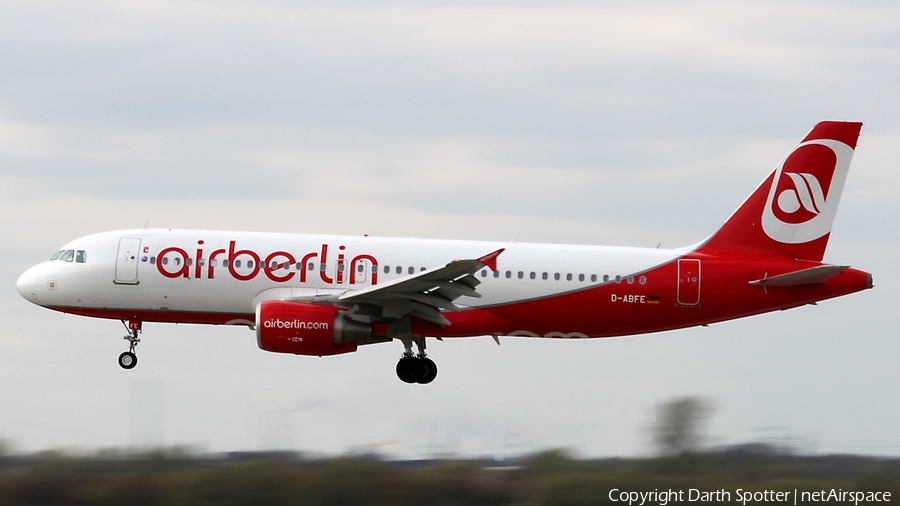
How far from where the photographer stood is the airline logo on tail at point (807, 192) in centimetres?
4553

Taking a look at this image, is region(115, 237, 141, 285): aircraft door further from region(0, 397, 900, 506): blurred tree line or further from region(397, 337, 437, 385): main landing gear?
region(397, 337, 437, 385): main landing gear

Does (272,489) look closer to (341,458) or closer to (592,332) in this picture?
(341,458)

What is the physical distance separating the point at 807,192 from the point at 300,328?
15.5 meters

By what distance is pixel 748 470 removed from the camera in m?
43.2

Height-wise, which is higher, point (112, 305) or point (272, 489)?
point (112, 305)

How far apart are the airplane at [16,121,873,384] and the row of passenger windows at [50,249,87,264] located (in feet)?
0.14

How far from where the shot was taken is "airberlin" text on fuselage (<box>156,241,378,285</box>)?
144 feet

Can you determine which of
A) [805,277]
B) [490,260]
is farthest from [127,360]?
[805,277]

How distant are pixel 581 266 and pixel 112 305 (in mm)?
13476

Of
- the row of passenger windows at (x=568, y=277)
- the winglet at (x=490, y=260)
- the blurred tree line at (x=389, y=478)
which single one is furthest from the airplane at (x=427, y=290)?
the blurred tree line at (x=389, y=478)

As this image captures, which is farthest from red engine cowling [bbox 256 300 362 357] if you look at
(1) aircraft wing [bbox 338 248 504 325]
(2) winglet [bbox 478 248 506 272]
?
(2) winglet [bbox 478 248 506 272]

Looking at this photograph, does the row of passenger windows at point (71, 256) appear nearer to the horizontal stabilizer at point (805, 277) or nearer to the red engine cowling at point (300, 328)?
the red engine cowling at point (300, 328)

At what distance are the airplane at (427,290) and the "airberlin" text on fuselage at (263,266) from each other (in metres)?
0.04

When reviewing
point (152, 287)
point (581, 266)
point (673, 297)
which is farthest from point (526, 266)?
point (152, 287)
